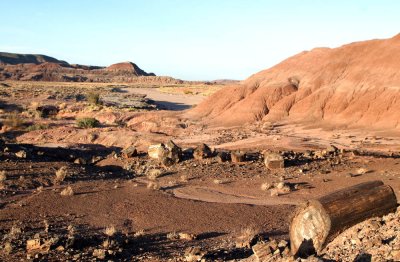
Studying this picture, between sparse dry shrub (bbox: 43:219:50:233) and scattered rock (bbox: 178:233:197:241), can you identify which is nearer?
scattered rock (bbox: 178:233:197:241)

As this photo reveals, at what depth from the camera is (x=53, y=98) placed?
57.1 meters

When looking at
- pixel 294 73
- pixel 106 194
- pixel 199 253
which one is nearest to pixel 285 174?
pixel 106 194

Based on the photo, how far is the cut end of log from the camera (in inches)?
299

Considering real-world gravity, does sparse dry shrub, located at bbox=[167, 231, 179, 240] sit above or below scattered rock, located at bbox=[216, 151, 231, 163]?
below

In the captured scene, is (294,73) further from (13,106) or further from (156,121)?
(13,106)

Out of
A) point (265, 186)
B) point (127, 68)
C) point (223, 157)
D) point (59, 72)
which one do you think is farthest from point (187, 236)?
point (127, 68)

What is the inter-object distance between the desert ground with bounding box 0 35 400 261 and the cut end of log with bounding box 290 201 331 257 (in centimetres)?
21

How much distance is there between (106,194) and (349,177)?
980cm

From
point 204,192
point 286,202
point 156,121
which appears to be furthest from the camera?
point 156,121

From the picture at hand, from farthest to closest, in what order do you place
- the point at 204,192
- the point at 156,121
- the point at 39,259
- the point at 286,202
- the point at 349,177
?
the point at 156,121
the point at 349,177
the point at 204,192
the point at 286,202
the point at 39,259

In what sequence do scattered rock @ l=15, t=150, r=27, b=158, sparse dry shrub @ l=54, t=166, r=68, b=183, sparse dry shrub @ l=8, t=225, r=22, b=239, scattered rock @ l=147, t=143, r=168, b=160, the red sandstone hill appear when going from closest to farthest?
1. sparse dry shrub @ l=8, t=225, r=22, b=239
2. sparse dry shrub @ l=54, t=166, r=68, b=183
3. scattered rock @ l=15, t=150, r=27, b=158
4. scattered rock @ l=147, t=143, r=168, b=160
5. the red sandstone hill

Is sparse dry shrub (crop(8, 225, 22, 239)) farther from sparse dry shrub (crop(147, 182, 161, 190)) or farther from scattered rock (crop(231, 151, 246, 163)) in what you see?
scattered rock (crop(231, 151, 246, 163))

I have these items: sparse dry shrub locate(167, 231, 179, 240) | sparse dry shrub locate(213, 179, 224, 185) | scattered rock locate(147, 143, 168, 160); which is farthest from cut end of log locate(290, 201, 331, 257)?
scattered rock locate(147, 143, 168, 160)

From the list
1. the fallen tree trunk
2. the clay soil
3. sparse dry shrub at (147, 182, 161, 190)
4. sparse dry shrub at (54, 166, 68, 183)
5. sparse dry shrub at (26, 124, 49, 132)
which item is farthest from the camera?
sparse dry shrub at (26, 124, 49, 132)
